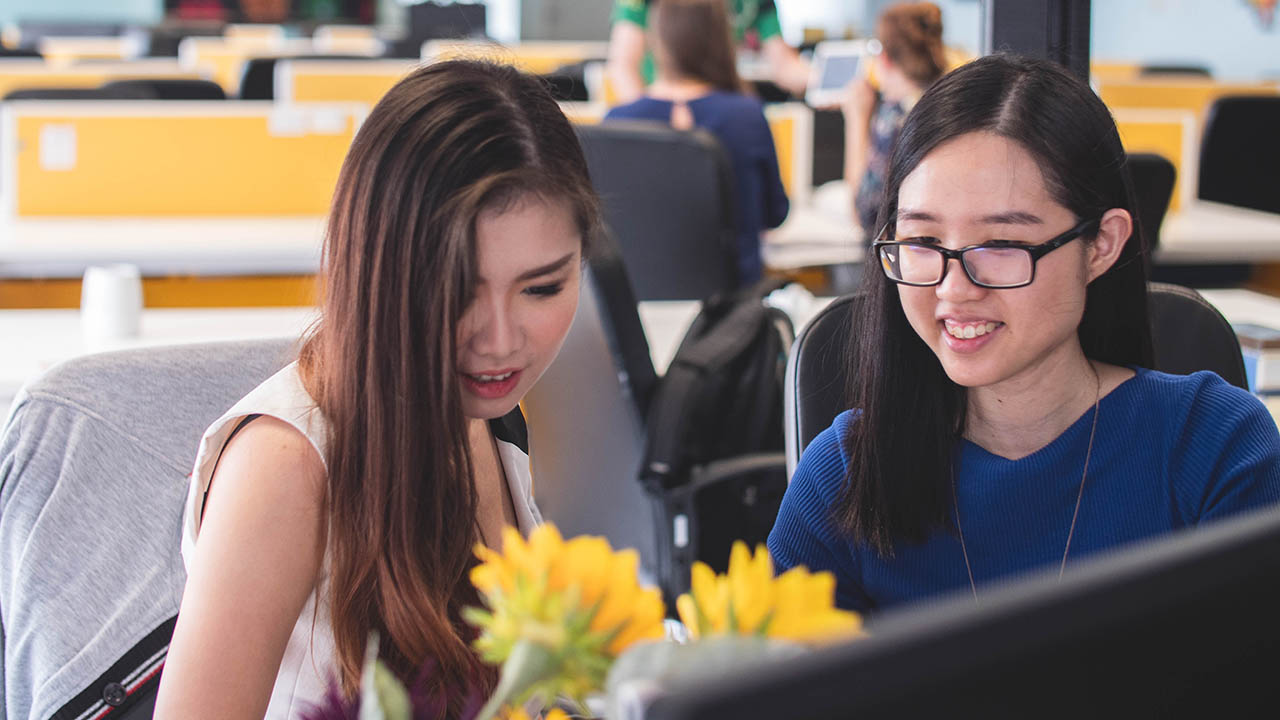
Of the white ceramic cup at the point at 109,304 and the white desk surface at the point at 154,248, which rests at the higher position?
the white ceramic cup at the point at 109,304

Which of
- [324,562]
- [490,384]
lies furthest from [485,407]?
[324,562]

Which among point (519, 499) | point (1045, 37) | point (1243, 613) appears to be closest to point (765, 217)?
point (1045, 37)

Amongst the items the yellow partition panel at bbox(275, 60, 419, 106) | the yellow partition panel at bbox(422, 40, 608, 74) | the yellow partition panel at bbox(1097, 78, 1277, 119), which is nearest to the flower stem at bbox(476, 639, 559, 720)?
the yellow partition panel at bbox(422, 40, 608, 74)

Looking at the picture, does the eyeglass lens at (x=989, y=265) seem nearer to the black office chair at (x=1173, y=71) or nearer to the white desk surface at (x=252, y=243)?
the white desk surface at (x=252, y=243)

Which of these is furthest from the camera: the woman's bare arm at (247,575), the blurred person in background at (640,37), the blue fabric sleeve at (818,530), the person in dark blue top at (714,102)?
the blurred person in background at (640,37)

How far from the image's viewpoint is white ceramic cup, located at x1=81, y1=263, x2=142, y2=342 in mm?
1978

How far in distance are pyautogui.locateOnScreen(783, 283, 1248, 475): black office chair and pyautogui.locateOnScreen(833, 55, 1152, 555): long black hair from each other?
105mm

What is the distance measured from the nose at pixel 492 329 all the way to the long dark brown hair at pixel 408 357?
0.06 ft

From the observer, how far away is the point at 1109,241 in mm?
1080

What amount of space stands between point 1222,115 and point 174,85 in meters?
3.31

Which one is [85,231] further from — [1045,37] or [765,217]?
[1045,37]

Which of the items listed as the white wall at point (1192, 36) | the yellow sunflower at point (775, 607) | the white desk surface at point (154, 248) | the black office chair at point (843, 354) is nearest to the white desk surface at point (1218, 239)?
the black office chair at point (843, 354)

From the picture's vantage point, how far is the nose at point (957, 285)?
1016mm

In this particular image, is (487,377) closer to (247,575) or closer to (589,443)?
(247,575)
